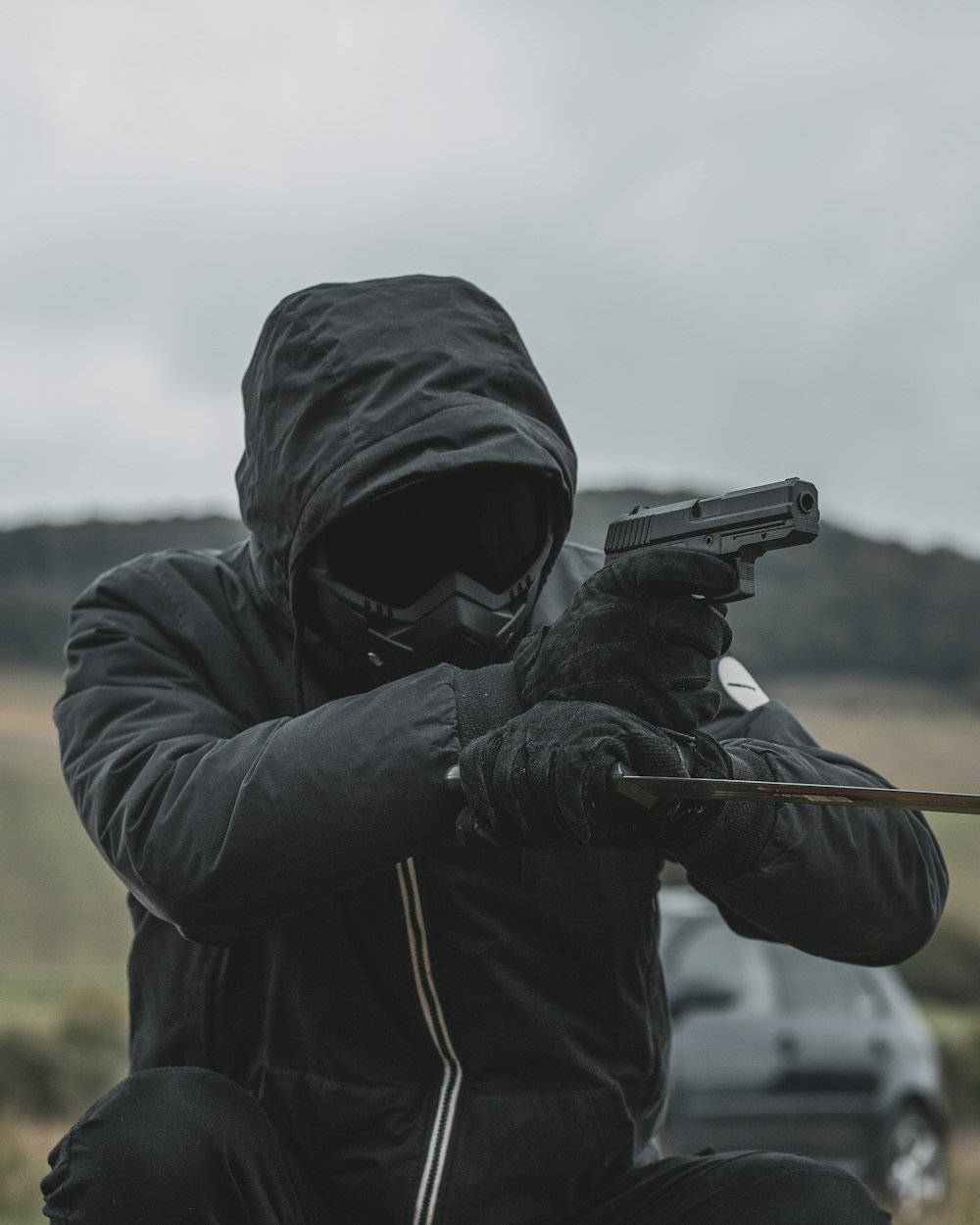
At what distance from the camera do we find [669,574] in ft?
5.58

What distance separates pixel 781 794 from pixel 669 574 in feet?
0.96

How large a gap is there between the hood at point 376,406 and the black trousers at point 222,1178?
67 centimetres

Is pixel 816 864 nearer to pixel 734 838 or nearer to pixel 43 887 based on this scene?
pixel 734 838

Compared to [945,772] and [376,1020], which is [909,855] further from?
[945,772]

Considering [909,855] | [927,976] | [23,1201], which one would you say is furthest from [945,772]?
[909,855]

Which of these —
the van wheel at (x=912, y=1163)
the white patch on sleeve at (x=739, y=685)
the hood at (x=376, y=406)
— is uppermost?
the hood at (x=376, y=406)

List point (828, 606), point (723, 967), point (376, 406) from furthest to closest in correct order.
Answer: point (828, 606) < point (723, 967) < point (376, 406)

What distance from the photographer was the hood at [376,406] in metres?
1.97

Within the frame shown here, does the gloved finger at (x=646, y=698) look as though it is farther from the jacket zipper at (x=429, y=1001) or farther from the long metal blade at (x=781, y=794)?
the jacket zipper at (x=429, y=1001)

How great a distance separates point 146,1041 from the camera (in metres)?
2.20

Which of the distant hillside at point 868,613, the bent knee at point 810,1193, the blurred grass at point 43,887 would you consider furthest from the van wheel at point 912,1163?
the distant hillside at point 868,613

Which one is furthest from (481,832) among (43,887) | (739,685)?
(43,887)

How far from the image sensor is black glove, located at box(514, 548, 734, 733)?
1.71 metres

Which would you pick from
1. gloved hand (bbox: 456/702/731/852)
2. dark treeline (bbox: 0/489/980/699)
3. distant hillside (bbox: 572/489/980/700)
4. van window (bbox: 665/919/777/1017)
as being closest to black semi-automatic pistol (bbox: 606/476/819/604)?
gloved hand (bbox: 456/702/731/852)
